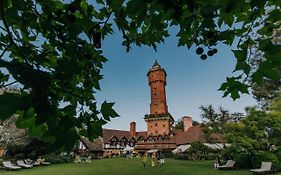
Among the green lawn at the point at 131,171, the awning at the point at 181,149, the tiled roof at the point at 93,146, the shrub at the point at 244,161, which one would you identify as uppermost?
the tiled roof at the point at 93,146

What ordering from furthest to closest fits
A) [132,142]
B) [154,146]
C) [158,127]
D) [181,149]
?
[132,142], [158,127], [154,146], [181,149]

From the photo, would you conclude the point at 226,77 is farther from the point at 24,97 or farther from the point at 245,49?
the point at 24,97

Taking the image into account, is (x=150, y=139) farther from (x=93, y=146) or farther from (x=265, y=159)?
(x=265, y=159)

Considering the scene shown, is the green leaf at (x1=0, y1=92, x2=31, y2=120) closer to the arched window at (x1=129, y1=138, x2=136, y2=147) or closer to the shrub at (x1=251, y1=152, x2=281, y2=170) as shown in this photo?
the shrub at (x1=251, y1=152, x2=281, y2=170)

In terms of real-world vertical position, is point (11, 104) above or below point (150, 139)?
below

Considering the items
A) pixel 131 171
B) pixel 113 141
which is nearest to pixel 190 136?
pixel 113 141

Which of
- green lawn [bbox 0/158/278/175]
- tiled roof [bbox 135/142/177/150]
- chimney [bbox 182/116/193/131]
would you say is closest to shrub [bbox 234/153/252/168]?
green lawn [bbox 0/158/278/175]

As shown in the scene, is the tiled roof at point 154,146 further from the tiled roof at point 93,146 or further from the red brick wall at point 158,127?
the tiled roof at point 93,146

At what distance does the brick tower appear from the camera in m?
85.6

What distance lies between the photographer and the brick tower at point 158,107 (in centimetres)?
8562

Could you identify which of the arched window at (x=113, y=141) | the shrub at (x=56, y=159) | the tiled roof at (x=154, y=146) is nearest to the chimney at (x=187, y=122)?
the tiled roof at (x=154, y=146)

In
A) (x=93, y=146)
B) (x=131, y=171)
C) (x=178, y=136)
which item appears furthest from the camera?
(x=93, y=146)

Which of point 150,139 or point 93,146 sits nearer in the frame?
point 93,146

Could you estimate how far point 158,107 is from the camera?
3546 inches
